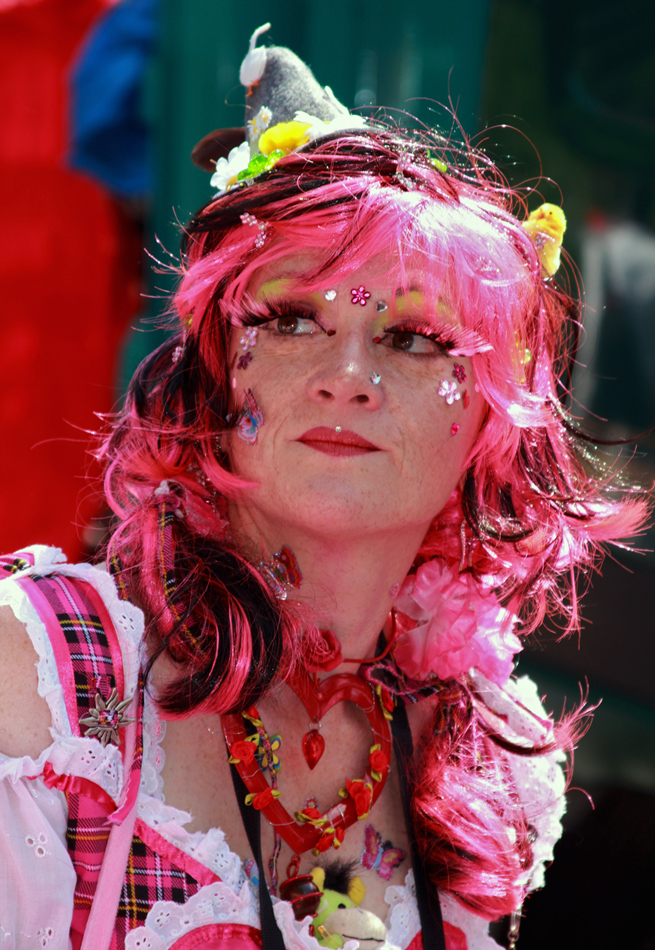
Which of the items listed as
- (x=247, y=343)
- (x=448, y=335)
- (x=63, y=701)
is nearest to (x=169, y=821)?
(x=63, y=701)

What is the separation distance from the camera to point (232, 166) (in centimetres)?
154

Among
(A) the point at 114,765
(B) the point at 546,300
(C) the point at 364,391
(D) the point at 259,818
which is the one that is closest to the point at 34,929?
(A) the point at 114,765

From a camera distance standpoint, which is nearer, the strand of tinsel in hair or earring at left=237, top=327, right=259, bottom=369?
the strand of tinsel in hair

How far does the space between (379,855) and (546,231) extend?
3.63ft

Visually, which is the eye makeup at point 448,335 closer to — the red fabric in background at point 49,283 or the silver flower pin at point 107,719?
the silver flower pin at point 107,719

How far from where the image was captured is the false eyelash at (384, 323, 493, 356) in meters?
1.42

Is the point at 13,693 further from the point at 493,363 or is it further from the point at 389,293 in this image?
the point at 493,363

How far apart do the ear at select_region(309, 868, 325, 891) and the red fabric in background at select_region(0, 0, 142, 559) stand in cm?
246

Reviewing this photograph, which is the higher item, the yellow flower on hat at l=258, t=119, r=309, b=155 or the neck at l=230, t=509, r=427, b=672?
the yellow flower on hat at l=258, t=119, r=309, b=155

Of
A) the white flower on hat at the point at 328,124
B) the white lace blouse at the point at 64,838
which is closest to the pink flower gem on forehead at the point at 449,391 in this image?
the white flower on hat at the point at 328,124

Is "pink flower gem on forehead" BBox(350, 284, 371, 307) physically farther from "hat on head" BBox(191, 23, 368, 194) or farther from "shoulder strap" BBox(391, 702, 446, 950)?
"shoulder strap" BBox(391, 702, 446, 950)

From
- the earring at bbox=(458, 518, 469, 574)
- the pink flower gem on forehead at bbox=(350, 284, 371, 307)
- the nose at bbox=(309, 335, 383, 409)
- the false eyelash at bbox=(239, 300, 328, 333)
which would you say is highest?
the pink flower gem on forehead at bbox=(350, 284, 371, 307)

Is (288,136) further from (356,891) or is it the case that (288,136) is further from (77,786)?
(356,891)

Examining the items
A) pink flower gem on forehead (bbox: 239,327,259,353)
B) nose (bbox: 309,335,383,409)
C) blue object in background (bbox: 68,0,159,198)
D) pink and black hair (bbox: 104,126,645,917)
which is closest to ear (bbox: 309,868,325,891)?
pink and black hair (bbox: 104,126,645,917)
